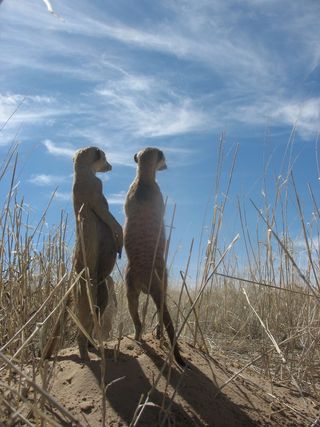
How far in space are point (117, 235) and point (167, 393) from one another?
0.92 metres

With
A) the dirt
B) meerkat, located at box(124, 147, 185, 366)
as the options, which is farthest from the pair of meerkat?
the dirt

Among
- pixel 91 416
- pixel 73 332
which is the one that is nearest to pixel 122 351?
pixel 91 416

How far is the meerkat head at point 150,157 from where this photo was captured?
116 inches

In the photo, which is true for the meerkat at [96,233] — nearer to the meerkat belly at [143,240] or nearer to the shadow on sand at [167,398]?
the meerkat belly at [143,240]

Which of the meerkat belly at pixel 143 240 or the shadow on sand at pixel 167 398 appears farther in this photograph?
the meerkat belly at pixel 143 240

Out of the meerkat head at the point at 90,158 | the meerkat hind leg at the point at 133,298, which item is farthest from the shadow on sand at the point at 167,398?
the meerkat head at the point at 90,158

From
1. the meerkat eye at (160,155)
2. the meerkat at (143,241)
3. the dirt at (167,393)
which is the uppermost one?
the meerkat eye at (160,155)

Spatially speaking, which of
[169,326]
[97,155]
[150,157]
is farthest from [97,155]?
[169,326]

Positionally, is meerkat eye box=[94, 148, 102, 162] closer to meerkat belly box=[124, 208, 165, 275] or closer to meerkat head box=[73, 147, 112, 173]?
meerkat head box=[73, 147, 112, 173]

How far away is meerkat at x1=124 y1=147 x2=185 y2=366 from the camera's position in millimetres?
2609

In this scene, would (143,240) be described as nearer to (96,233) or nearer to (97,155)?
(96,233)

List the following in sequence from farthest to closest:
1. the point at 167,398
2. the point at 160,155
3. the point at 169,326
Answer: the point at 160,155
the point at 169,326
the point at 167,398

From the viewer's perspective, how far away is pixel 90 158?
2908mm

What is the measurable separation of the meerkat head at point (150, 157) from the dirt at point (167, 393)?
97cm
